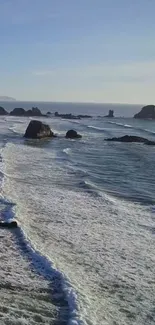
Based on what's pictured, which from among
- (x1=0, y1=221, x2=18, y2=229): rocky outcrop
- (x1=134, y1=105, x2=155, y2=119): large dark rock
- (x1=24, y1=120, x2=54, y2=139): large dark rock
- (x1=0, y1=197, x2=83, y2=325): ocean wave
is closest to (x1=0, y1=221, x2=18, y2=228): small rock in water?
(x1=0, y1=221, x2=18, y2=229): rocky outcrop

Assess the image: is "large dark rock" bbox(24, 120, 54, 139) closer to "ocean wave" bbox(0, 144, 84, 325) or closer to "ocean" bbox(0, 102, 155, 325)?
"ocean" bbox(0, 102, 155, 325)

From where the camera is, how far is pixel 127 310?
11023 mm

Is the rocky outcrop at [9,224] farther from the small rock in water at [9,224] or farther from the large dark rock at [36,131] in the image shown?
the large dark rock at [36,131]

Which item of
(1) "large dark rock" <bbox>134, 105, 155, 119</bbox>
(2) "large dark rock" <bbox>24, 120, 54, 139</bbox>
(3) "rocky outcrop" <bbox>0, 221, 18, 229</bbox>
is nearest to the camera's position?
(3) "rocky outcrop" <bbox>0, 221, 18, 229</bbox>

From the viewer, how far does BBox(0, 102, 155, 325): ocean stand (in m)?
11.0

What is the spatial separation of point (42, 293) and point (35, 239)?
4.52 meters

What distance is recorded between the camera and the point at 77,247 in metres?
15.5

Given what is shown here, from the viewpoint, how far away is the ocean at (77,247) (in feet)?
35.9

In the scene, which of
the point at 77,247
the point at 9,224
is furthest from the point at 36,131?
the point at 77,247

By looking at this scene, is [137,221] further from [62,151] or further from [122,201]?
[62,151]

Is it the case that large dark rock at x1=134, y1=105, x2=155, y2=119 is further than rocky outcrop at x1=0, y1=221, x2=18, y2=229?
Yes

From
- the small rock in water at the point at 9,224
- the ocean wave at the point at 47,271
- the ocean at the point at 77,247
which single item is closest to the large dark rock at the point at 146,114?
the ocean at the point at 77,247

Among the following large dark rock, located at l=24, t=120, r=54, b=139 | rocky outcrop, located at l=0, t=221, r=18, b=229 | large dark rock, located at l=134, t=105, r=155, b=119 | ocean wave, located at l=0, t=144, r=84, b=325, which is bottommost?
ocean wave, located at l=0, t=144, r=84, b=325

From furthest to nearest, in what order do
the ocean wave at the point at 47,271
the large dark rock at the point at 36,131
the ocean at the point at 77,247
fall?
Result: 1. the large dark rock at the point at 36,131
2. the ocean at the point at 77,247
3. the ocean wave at the point at 47,271
